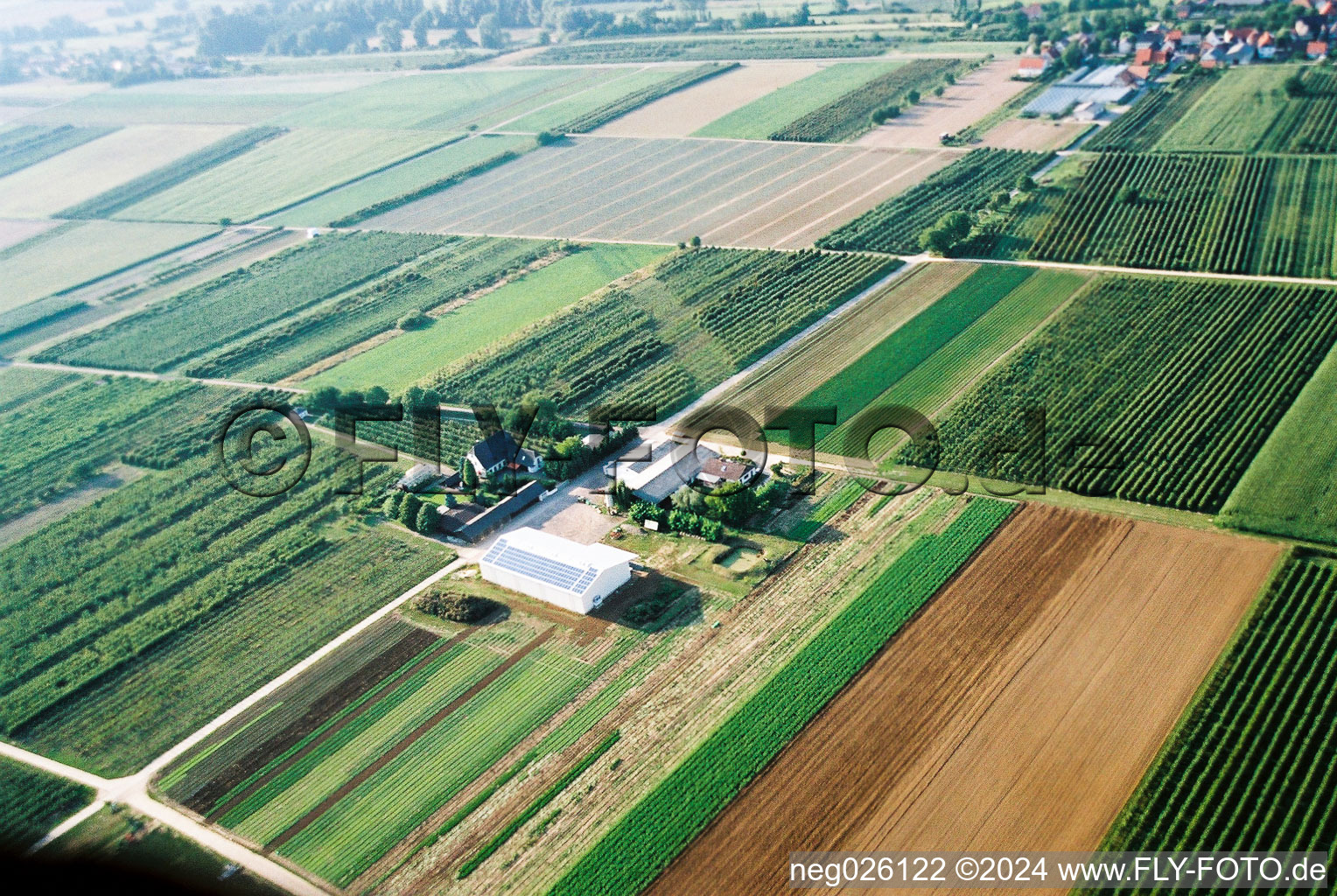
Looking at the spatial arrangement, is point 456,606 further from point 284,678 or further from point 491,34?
point 491,34

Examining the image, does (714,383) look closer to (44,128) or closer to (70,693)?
(70,693)

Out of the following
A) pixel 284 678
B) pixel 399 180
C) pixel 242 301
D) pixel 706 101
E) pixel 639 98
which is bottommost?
pixel 284 678

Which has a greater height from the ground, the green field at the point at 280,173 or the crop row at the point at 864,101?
the crop row at the point at 864,101

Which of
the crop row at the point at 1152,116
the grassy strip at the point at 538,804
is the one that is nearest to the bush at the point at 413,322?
the grassy strip at the point at 538,804

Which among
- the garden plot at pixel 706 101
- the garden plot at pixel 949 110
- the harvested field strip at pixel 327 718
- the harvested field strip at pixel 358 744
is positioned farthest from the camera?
the garden plot at pixel 706 101

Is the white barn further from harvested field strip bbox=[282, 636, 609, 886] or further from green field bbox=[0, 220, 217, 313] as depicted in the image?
green field bbox=[0, 220, 217, 313]

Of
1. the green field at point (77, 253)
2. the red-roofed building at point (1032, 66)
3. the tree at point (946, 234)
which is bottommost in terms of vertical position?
the green field at point (77, 253)

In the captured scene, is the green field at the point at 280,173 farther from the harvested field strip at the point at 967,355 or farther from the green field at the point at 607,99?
the harvested field strip at the point at 967,355

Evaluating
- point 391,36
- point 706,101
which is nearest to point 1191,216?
point 706,101
